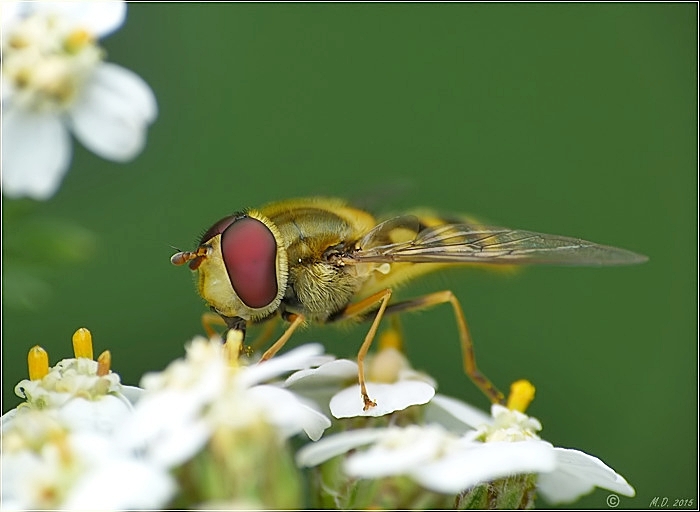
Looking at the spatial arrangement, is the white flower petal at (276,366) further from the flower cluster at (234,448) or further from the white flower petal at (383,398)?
the white flower petal at (383,398)

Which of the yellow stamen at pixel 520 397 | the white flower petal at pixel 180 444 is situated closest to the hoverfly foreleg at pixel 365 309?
the yellow stamen at pixel 520 397

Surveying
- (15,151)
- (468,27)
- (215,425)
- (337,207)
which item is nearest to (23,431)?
(215,425)

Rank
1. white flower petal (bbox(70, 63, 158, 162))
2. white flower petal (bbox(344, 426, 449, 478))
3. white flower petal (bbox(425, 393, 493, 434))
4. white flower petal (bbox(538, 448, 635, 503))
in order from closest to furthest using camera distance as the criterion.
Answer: white flower petal (bbox(344, 426, 449, 478)) < white flower petal (bbox(538, 448, 635, 503)) < white flower petal (bbox(70, 63, 158, 162)) < white flower petal (bbox(425, 393, 493, 434))

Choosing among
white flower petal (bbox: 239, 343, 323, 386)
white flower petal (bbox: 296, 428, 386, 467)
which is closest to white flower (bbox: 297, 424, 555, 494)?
white flower petal (bbox: 296, 428, 386, 467)

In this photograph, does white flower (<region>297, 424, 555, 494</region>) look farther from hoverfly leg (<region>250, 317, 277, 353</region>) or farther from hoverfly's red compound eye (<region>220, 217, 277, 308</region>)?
hoverfly leg (<region>250, 317, 277, 353</region>)

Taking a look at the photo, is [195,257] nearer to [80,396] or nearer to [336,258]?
[336,258]
